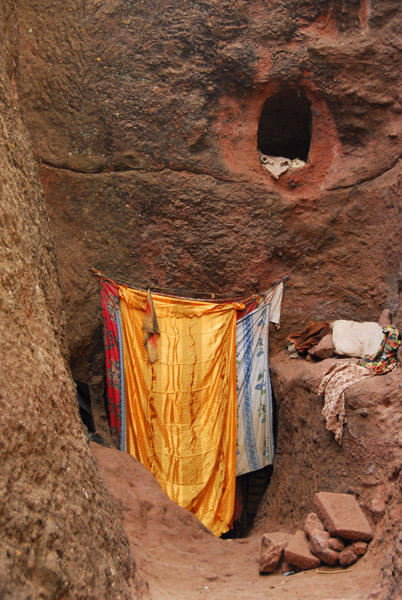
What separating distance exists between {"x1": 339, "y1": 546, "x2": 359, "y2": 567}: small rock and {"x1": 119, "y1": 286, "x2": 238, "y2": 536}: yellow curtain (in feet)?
8.15

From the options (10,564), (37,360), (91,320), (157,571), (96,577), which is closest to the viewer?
(10,564)

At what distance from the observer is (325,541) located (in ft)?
11.9

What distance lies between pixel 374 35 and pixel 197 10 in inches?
70.5

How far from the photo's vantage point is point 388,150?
641 cm

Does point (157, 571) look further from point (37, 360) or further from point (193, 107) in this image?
point (193, 107)

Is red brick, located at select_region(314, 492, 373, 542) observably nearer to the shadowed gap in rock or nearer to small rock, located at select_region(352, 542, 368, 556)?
small rock, located at select_region(352, 542, 368, 556)

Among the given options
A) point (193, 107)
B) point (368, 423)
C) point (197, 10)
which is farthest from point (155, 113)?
point (368, 423)

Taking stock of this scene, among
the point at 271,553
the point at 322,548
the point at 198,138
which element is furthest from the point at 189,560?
the point at 198,138

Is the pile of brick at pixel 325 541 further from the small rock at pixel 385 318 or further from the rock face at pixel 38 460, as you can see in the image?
the small rock at pixel 385 318

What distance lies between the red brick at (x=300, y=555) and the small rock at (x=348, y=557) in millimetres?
150

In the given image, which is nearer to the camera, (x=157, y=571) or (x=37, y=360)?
(x=37, y=360)

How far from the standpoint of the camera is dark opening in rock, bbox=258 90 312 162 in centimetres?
683

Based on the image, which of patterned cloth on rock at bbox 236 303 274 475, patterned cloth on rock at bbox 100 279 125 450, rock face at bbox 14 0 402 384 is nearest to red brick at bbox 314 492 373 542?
patterned cloth on rock at bbox 236 303 274 475

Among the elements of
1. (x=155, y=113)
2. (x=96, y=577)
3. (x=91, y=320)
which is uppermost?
(x=155, y=113)
